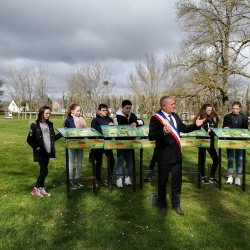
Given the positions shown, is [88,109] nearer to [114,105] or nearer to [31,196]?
[114,105]

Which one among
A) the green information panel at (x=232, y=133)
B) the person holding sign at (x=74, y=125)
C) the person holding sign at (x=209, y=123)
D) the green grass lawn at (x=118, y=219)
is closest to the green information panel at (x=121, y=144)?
the person holding sign at (x=74, y=125)

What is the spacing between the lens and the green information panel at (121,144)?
572 cm

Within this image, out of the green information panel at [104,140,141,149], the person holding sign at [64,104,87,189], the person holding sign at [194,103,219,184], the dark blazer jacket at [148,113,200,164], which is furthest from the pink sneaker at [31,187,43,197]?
the person holding sign at [194,103,219,184]

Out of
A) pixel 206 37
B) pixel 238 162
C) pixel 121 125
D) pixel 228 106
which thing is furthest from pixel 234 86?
pixel 121 125

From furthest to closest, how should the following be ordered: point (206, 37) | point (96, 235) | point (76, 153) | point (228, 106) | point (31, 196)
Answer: point (228, 106) < point (206, 37) < point (76, 153) < point (31, 196) < point (96, 235)

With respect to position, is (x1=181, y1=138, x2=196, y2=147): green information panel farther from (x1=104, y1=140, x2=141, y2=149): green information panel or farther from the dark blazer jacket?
the dark blazer jacket

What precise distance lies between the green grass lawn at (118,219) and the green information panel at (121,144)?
102 cm

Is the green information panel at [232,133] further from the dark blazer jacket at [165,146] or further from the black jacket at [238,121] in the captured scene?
the dark blazer jacket at [165,146]

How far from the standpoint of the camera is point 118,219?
185 inches

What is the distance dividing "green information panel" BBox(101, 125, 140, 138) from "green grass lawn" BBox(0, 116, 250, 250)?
126 cm

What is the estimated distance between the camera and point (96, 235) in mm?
4105

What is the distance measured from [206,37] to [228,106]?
605cm

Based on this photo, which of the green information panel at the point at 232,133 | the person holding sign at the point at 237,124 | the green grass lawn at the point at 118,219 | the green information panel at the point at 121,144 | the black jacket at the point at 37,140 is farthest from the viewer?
the person holding sign at the point at 237,124

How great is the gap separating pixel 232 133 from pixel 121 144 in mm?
2391
